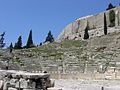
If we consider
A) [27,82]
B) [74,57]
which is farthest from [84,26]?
[27,82]

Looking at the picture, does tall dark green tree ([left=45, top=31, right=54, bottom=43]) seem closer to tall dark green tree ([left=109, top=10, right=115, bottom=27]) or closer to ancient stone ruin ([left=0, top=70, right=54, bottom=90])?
tall dark green tree ([left=109, top=10, right=115, bottom=27])

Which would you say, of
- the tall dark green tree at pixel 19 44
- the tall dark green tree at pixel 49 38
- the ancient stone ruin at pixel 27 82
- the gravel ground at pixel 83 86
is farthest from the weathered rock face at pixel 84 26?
the ancient stone ruin at pixel 27 82

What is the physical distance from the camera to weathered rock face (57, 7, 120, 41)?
66.6 m

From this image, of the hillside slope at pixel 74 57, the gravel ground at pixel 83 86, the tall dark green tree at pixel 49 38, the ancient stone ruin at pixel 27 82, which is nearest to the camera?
the gravel ground at pixel 83 86

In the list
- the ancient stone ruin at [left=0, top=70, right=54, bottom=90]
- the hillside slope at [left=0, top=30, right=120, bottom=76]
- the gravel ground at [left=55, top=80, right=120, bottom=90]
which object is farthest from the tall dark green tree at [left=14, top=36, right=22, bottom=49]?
the ancient stone ruin at [left=0, top=70, right=54, bottom=90]

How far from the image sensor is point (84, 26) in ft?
241

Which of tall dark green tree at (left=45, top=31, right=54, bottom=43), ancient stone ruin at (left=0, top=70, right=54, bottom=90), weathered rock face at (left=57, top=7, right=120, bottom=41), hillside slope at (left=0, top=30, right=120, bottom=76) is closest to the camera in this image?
ancient stone ruin at (left=0, top=70, right=54, bottom=90)

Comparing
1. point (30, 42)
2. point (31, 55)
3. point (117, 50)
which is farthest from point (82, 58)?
point (30, 42)

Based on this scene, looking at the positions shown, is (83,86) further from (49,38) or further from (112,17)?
(49,38)

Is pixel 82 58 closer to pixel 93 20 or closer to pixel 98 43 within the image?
pixel 98 43

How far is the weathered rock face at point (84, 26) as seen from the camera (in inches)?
2623

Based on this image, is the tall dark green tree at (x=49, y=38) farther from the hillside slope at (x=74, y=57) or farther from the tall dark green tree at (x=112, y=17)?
the hillside slope at (x=74, y=57)

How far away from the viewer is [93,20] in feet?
236

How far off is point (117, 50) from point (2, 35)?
33.8 meters
